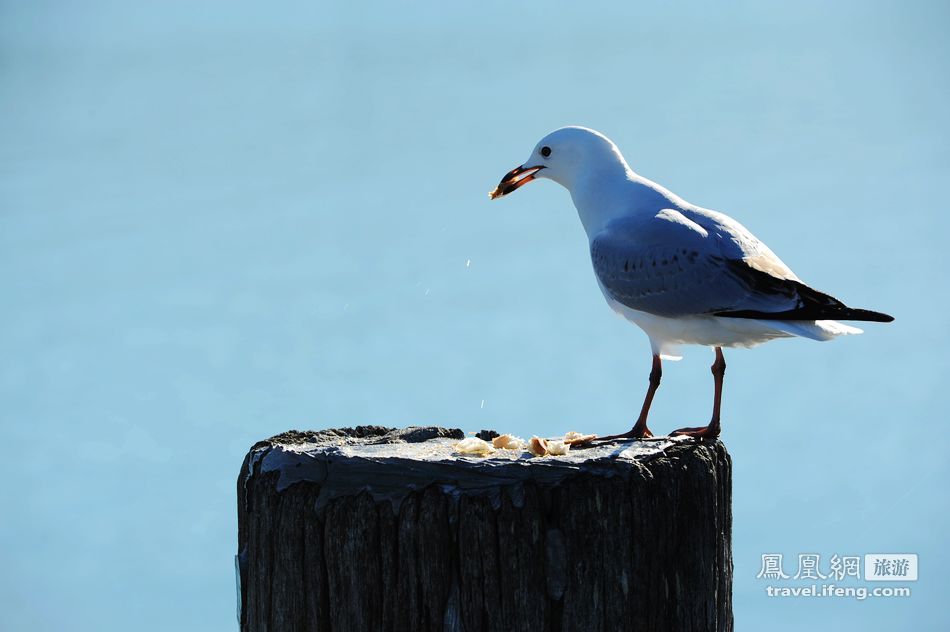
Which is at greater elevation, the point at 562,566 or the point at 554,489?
the point at 554,489

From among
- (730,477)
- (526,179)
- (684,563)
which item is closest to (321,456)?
(684,563)

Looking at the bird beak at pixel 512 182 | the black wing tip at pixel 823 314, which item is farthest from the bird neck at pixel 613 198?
the black wing tip at pixel 823 314

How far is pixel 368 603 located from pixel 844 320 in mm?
2019

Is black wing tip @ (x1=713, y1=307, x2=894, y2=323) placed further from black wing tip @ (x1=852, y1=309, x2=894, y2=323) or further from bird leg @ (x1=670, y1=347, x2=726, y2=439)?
bird leg @ (x1=670, y1=347, x2=726, y2=439)

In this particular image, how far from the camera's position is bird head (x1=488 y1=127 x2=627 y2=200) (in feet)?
13.8

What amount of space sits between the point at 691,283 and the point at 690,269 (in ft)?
0.17

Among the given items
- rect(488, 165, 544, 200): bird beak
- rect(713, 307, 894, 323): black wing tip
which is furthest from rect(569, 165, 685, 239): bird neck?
rect(713, 307, 894, 323): black wing tip

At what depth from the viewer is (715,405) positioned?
3.63 m

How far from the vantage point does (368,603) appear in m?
2.24

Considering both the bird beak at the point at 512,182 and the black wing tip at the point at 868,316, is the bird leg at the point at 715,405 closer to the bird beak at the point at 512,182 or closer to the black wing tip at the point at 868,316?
the black wing tip at the point at 868,316

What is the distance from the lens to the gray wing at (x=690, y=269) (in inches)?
142

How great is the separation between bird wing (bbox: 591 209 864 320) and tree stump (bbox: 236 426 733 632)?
118cm

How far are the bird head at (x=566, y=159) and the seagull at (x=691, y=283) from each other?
140 millimetres

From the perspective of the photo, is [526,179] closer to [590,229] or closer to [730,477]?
[590,229]
